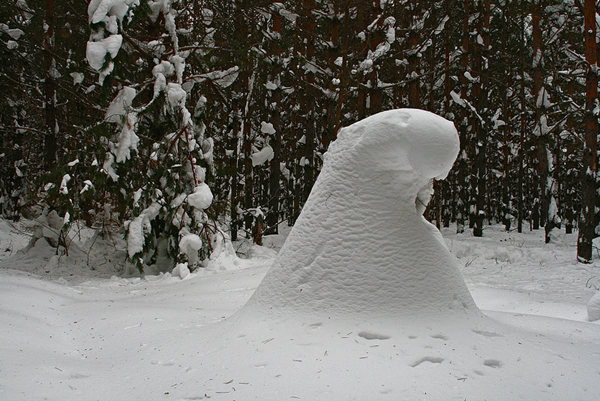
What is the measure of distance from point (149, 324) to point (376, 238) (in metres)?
2.33

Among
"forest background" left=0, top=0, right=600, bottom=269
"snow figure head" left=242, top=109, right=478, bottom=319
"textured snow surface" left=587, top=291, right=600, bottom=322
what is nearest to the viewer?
"snow figure head" left=242, top=109, right=478, bottom=319

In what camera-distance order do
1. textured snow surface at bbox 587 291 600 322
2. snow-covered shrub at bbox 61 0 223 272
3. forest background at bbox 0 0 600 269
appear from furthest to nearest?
forest background at bbox 0 0 600 269
snow-covered shrub at bbox 61 0 223 272
textured snow surface at bbox 587 291 600 322

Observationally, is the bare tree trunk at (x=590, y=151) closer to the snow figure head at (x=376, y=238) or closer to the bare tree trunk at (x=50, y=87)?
the snow figure head at (x=376, y=238)

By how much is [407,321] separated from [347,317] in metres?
0.44

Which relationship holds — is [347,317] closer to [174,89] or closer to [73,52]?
[174,89]

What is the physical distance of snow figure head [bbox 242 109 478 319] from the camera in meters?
2.92

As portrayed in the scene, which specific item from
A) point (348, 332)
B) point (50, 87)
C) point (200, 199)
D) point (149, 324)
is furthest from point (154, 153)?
point (348, 332)

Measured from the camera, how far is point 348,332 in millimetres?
2736

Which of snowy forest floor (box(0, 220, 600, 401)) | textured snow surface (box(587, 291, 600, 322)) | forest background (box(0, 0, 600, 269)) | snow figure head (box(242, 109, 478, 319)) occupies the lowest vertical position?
snowy forest floor (box(0, 220, 600, 401))

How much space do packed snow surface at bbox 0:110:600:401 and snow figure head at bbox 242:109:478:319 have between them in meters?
0.01

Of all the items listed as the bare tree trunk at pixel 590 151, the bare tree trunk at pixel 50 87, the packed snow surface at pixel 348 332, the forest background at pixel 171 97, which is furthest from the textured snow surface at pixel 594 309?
the bare tree trunk at pixel 50 87

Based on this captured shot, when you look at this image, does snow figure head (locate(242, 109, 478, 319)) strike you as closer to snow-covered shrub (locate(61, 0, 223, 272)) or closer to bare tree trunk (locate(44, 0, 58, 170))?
snow-covered shrub (locate(61, 0, 223, 272))

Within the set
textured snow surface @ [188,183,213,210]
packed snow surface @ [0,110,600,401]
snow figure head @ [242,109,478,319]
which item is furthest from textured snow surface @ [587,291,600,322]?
textured snow surface @ [188,183,213,210]

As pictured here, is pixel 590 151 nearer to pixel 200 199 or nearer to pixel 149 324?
pixel 200 199
